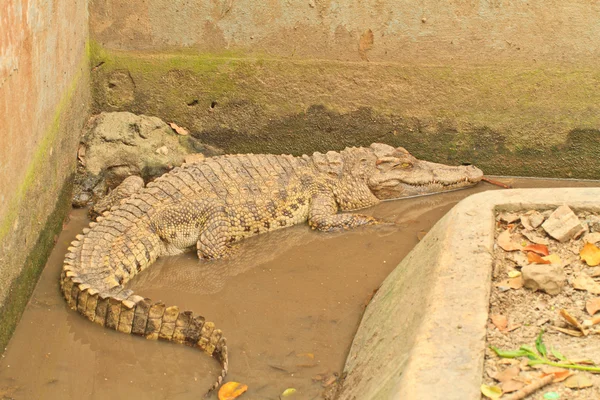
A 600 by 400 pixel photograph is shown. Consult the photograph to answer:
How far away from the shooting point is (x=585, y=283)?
3.18m

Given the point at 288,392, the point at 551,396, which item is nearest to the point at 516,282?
the point at 551,396

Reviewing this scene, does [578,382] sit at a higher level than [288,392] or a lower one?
higher

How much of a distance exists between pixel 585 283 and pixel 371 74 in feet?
9.66

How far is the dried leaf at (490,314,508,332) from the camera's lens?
9.78 ft

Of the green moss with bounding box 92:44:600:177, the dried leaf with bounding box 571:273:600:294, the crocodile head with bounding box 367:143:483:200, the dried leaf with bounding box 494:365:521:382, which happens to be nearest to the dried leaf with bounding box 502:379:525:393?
the dried leaf with bounding box 494:365:521:382

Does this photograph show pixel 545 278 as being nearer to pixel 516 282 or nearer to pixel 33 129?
pixel 516 282

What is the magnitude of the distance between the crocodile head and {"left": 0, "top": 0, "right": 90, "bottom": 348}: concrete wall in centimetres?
235

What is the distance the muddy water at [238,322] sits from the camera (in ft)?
12.2

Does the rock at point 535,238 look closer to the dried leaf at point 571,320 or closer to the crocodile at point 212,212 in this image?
the dried leaf at point 571,320

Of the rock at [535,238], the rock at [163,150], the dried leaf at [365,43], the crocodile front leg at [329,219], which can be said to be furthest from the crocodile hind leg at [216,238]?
the rock at [535,238]

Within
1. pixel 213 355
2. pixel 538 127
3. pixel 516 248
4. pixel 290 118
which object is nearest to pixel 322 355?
pixel 213 355

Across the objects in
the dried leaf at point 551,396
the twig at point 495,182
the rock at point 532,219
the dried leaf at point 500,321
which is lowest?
the twig at point 495,182

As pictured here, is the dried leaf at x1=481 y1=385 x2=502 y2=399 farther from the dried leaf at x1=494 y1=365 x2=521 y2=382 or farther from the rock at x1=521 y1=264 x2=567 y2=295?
the rock at x1=521 y1=264 x2=567 y2=295

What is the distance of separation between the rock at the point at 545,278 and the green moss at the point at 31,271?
2.70 metres
